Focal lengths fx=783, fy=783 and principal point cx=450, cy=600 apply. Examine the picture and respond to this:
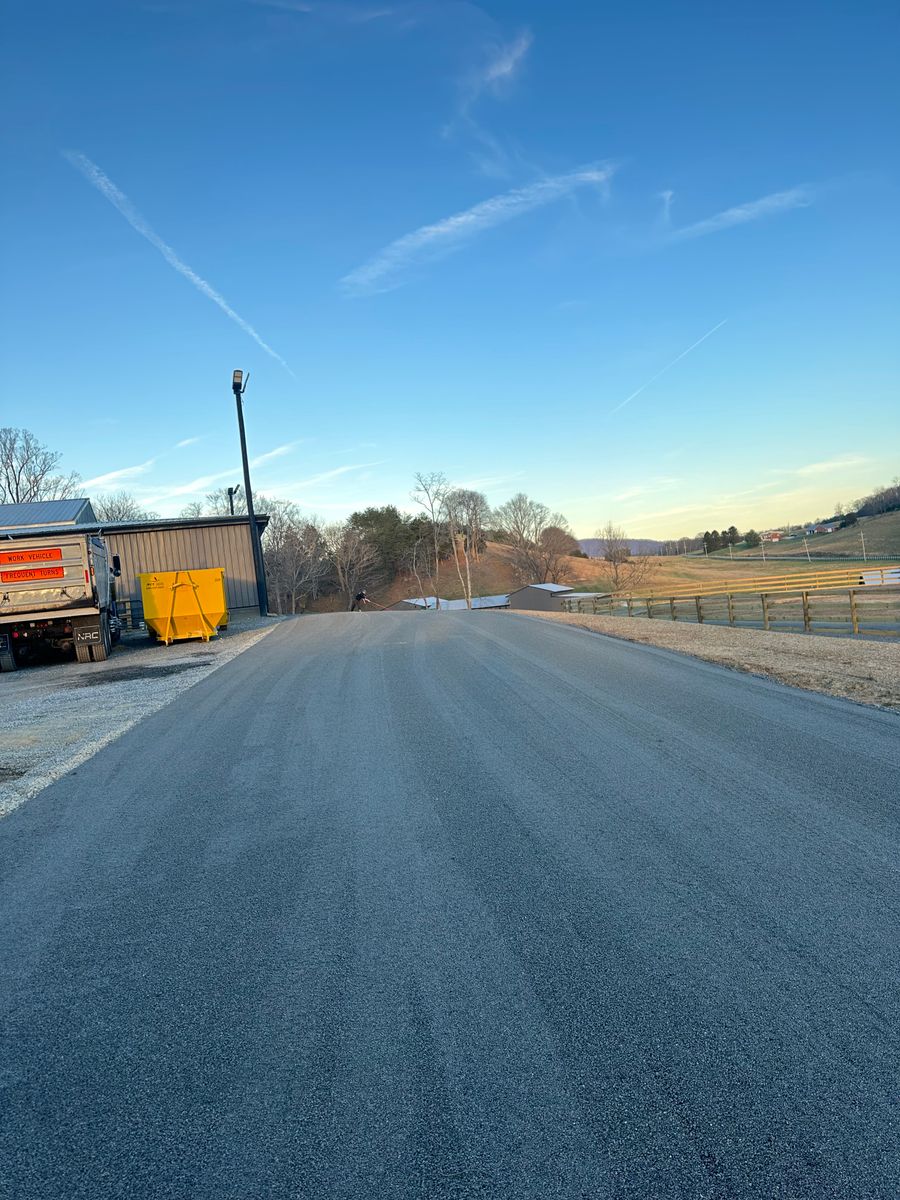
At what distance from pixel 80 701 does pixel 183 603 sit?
736 centimetres

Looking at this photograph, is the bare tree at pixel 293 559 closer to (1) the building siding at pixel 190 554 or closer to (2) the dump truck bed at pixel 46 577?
(1) the building siding at pixel 190 554

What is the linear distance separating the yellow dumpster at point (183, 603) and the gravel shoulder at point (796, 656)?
8.89 meters

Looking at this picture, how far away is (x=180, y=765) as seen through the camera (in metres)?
6.77

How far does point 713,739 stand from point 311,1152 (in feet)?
17.2

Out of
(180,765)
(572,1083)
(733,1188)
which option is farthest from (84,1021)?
(180,765)

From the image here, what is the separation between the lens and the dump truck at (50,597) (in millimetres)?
15203

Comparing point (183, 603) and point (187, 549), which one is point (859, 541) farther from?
point (183, 603)

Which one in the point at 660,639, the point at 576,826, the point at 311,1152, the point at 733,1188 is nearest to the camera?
the point at 733,1188

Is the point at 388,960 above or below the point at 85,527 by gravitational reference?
below

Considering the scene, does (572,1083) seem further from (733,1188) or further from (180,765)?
(180,765)

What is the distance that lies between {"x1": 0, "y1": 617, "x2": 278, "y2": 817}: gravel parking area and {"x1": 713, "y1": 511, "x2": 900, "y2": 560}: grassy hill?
251 feet

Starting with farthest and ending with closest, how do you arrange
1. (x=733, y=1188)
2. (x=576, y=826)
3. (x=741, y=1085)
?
(x=576, y=826), (x=741, y=1085), (x=733, y=1188)

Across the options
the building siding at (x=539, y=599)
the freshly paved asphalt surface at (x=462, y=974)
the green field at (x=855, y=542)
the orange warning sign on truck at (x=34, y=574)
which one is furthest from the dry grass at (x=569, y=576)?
the freshly paved asphalt surface at (x=462, y=974)

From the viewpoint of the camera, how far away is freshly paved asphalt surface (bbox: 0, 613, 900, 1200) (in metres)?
2.26
